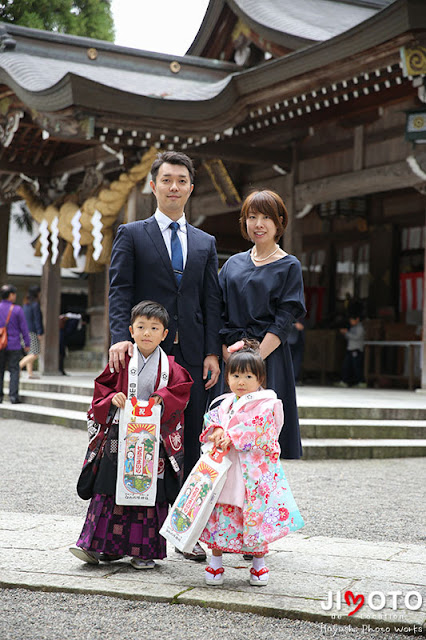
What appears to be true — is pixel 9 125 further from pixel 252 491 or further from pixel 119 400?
Result: pixel 252 491

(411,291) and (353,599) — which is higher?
(411,291)

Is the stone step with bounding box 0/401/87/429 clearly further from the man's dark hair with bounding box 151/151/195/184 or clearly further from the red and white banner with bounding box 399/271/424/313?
the red and white banner with bounding box 399/271/424/313

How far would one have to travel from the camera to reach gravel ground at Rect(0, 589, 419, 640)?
2.80 meters

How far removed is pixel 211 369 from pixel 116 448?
0.63 metres

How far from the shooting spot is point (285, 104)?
10.2 metres

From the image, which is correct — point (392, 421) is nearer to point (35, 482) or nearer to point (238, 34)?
point (35, 482)

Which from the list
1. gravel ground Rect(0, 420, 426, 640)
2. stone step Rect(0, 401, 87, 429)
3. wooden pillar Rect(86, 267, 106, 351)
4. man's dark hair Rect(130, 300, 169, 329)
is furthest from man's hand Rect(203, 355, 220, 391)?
wooden pillar Rect(86, 267, 106, 351)

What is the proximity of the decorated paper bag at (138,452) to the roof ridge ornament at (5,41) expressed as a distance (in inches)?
374

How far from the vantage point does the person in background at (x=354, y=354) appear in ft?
42.3

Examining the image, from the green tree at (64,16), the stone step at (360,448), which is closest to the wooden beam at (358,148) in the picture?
the stone step at (360,448)

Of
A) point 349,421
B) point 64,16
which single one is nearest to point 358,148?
point 349,421

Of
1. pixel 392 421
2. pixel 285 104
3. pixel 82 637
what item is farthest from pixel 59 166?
pixel 82 637

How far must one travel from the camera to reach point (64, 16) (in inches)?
814

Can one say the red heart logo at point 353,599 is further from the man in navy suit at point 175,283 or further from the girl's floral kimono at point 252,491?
the man in navy suit at point 175,283
